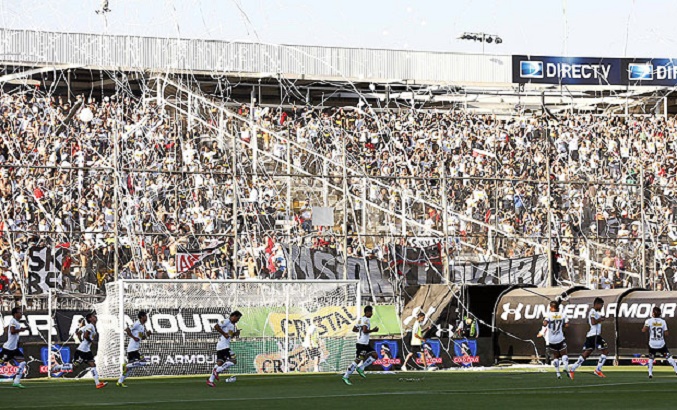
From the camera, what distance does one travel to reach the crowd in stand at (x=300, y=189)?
33.8m

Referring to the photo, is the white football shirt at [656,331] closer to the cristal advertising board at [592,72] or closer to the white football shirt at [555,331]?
the white football shirt at [555,331]

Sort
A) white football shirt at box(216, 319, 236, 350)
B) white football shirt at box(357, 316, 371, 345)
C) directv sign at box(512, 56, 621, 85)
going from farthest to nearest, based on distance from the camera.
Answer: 1. directv sign at box(512, 56, 621, 85)
2. white football shirt at box(357, 316, 371, 345)
3. white football shirt at box(216, 319, 236, 350)

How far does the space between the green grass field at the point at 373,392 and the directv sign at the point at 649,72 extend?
2643 centimetres

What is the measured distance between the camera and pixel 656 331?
28750 mm

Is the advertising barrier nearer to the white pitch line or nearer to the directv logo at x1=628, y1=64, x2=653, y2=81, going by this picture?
the white pitch line

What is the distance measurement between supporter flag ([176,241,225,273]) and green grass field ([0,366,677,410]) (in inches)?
149

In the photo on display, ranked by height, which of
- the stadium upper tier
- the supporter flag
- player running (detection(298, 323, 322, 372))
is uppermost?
the stadium upper tier

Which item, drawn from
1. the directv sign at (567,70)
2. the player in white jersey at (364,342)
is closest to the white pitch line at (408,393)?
the player in white jersey at (364,342)

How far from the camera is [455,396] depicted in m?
21.8

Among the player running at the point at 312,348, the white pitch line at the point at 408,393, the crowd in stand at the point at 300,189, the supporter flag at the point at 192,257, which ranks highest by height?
the crowd in stand at the point at 300,189

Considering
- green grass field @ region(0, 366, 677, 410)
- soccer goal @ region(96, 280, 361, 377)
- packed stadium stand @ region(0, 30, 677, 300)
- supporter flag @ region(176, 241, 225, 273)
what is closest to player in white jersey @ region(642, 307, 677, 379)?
green grass field @ region(0, 366, 677, 410)

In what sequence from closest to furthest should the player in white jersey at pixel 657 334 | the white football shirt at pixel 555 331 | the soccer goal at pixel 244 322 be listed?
the player in white jersey at pixel 657 334 → the white football shirt at pixel 555 331 → the soccer goal at pixel 244 322

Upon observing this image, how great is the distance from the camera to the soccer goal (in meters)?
32.6

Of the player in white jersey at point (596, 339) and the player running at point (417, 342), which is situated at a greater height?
the player in white jersey at point (596, 339)
